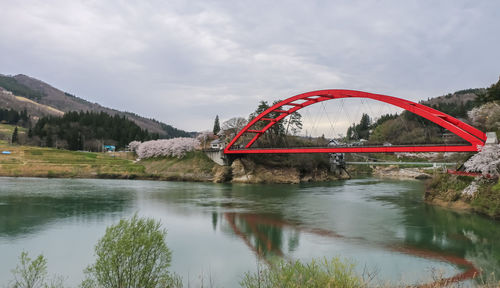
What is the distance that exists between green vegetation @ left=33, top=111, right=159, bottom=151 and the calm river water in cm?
5661

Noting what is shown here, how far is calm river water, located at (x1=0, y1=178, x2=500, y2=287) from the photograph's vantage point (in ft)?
33.4

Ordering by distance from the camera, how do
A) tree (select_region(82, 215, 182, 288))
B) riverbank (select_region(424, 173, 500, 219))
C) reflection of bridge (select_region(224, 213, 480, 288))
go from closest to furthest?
tree (select_region(82, 215, 182, 288))
reflection of bridge (select_region(224, 213, 480, 288))
riverbank (select_region(424, 173, 500, 219))

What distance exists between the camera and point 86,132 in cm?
8156

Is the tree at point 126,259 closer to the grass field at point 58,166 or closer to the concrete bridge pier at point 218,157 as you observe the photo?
the concrete bridge pier at point 218,157

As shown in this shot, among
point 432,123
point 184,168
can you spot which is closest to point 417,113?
point 184,168

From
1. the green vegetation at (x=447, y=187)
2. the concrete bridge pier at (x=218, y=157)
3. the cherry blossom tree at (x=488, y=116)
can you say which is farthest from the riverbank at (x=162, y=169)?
the cherry blossom tree at (x=488, y=116)

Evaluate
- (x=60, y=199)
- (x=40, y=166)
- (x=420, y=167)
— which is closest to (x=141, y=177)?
(x=40, y=166)

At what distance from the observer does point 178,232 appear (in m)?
14.8

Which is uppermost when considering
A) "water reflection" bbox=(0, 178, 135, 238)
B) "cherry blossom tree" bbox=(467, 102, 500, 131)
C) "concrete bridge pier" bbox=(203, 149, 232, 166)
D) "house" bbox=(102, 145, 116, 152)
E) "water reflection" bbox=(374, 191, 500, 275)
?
"cherry blossom tree" bbox=(467, 102, 500, 131)

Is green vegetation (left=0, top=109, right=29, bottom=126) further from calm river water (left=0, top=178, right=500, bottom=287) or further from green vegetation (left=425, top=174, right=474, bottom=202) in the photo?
green vegetation (left=425, top=174, right=474, bottom=202)

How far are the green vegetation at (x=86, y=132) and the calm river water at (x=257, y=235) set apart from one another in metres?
56.6

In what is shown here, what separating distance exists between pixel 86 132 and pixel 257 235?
78.6 m

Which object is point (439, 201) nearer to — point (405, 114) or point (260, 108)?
point (260, 108)

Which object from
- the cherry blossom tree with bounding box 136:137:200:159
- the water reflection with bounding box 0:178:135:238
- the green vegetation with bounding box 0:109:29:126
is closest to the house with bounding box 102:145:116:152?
the cherry blossom tree with bounding box 136:137:200:159
